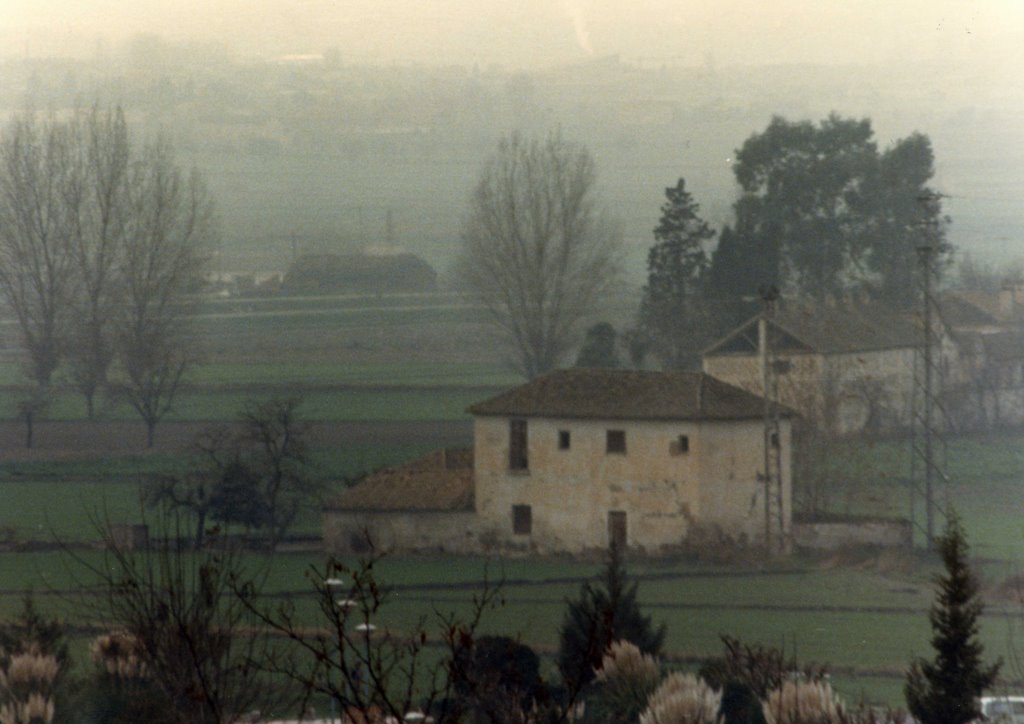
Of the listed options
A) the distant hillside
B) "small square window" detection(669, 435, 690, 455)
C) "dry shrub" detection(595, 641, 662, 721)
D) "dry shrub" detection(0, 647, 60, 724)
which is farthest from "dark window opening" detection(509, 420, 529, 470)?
"dry shrub" detection(0, 647, 60, 724)

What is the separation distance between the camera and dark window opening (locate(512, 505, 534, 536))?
34.6 ft

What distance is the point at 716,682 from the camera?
23.4 feet

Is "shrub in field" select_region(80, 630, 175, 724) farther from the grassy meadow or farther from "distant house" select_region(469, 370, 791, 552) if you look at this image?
"distant house" select_region(469, 370, 791, 552)

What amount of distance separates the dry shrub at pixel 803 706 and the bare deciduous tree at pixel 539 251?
20.2 feet

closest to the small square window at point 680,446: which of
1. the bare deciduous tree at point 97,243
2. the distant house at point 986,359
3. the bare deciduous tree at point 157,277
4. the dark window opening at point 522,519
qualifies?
the dark window opening at point 522,519

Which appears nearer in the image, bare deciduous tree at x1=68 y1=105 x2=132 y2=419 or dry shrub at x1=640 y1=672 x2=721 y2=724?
dry shrub at x1=640 y1=672 x2=721 y2=724

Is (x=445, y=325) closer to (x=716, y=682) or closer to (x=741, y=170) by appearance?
(x=741, y=170)

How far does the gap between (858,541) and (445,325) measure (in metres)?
3.75

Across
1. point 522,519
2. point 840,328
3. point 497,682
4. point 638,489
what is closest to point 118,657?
point 497,682

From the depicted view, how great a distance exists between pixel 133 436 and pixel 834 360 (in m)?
5.15

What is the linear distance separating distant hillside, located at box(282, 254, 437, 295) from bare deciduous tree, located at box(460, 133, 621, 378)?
39 centimetres

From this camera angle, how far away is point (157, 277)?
44.0 ft

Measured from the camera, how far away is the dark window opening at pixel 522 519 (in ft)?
34.6

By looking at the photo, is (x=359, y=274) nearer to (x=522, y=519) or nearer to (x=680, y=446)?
(x=522, y=519)
